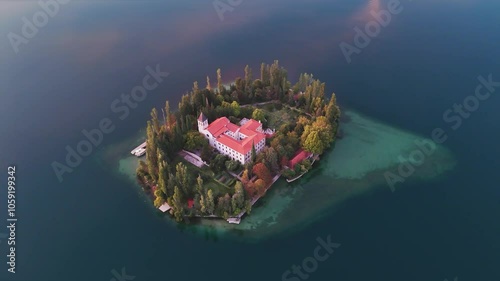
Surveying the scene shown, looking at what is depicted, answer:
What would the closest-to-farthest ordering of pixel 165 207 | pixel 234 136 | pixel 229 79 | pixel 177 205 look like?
pixel 177 205
pixel 165 207
pixel 234 136
pixel 229 79

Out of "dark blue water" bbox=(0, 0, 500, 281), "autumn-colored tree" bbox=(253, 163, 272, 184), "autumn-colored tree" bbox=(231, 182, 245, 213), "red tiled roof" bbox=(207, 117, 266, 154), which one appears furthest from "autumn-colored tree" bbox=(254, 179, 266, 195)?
"dark blue water" bbox=(0, 0, 500, 281)

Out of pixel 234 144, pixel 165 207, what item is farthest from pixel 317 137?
pixel 165 207

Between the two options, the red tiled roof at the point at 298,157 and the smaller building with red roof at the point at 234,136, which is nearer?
the smaller building with red roof at the point at 234,136

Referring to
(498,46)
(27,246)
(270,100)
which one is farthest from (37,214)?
(498,46)

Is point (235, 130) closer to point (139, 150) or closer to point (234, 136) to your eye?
point (234, 136)

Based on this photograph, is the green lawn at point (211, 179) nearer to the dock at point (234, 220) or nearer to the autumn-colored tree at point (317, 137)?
the dock at point (234, 220)

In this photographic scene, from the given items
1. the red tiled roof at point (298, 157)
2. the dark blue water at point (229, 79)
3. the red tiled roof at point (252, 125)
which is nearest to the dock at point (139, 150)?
the dark blue water at point (229, 79)

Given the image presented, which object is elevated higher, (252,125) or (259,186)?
(252,125)
